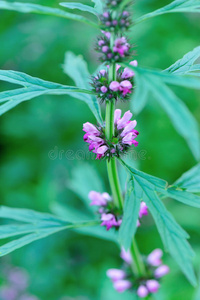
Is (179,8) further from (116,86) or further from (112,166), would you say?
(112,166)

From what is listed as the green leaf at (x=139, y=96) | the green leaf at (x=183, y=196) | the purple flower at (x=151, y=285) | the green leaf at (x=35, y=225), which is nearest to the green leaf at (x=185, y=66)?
the green leaf at (x=139, y=96)

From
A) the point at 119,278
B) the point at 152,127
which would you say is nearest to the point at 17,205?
the point at 152,127

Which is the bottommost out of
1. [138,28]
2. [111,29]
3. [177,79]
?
[177,79]

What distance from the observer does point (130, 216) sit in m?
1.29

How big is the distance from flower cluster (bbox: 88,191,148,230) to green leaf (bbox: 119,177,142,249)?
0.29 m

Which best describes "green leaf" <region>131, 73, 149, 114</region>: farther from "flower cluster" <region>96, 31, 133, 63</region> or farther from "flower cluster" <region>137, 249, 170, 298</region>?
"flower cluster" <region>137, 249, 170, 298</region>

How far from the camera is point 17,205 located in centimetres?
388

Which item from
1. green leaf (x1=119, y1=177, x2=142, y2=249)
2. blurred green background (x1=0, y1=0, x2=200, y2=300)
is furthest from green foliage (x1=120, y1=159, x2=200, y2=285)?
blurred green background (x1=0, y1=0, x2=200, y2=300)

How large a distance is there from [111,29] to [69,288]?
301 centimetres

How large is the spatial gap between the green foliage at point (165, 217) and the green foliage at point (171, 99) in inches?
17.5

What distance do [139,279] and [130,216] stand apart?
79cm

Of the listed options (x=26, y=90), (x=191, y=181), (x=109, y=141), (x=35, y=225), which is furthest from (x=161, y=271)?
(x=26, y=90)

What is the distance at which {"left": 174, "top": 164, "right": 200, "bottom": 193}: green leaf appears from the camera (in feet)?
4.96

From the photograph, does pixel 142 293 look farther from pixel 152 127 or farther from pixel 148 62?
pixel 148 62
